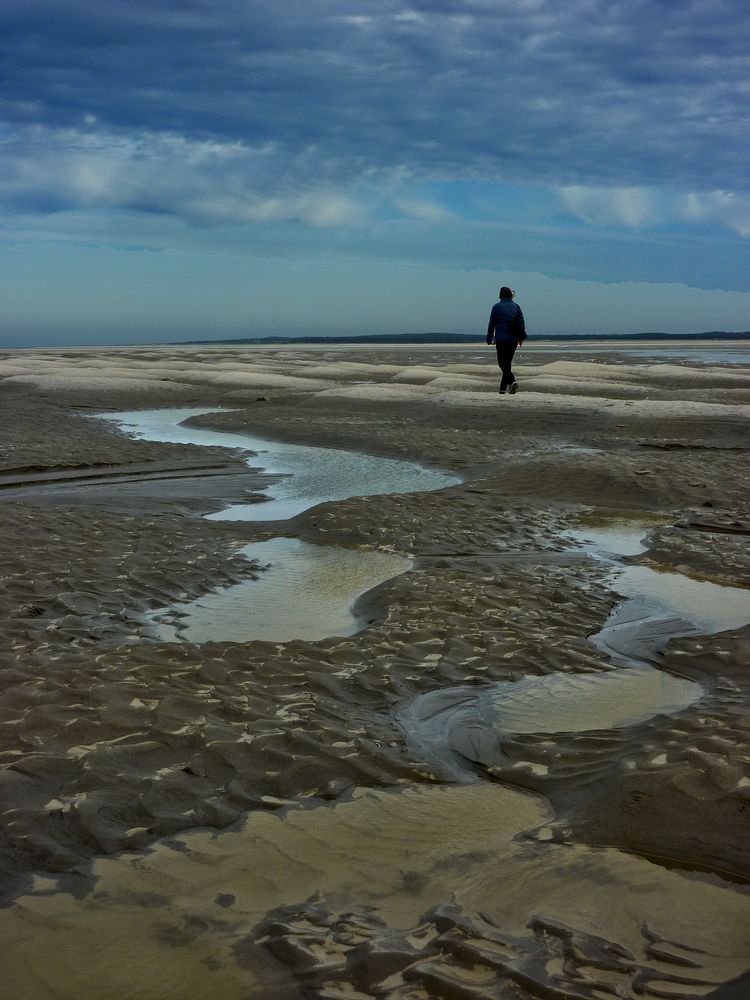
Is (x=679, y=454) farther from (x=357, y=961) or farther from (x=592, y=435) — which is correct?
(x=357, y=961)

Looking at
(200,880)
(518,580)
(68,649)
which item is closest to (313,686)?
(68,649)

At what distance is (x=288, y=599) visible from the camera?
7.61 meters

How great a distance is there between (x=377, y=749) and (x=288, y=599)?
3.13 metres

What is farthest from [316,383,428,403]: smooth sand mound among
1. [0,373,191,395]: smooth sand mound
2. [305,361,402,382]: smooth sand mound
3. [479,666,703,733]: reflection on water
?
[479,666,703,733]: reflection on water

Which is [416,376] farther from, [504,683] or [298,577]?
[504,683]

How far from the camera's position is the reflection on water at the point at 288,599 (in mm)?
6668

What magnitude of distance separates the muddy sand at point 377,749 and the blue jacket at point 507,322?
40.1 ft

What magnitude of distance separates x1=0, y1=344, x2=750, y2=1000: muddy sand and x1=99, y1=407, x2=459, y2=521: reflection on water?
465mm

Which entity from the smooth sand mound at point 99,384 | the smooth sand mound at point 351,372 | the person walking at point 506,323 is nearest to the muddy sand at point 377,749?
the person walking at point 506,323

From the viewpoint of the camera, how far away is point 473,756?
461 cm

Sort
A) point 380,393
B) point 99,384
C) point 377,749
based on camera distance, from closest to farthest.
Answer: point 377,749 → point 380,393 → point 99,384

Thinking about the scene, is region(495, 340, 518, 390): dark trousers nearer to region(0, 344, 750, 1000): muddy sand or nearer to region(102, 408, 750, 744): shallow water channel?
region(102, 408, 750, 744): shallow water channel

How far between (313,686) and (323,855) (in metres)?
1.78

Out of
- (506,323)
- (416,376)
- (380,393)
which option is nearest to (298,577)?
(506,323)
